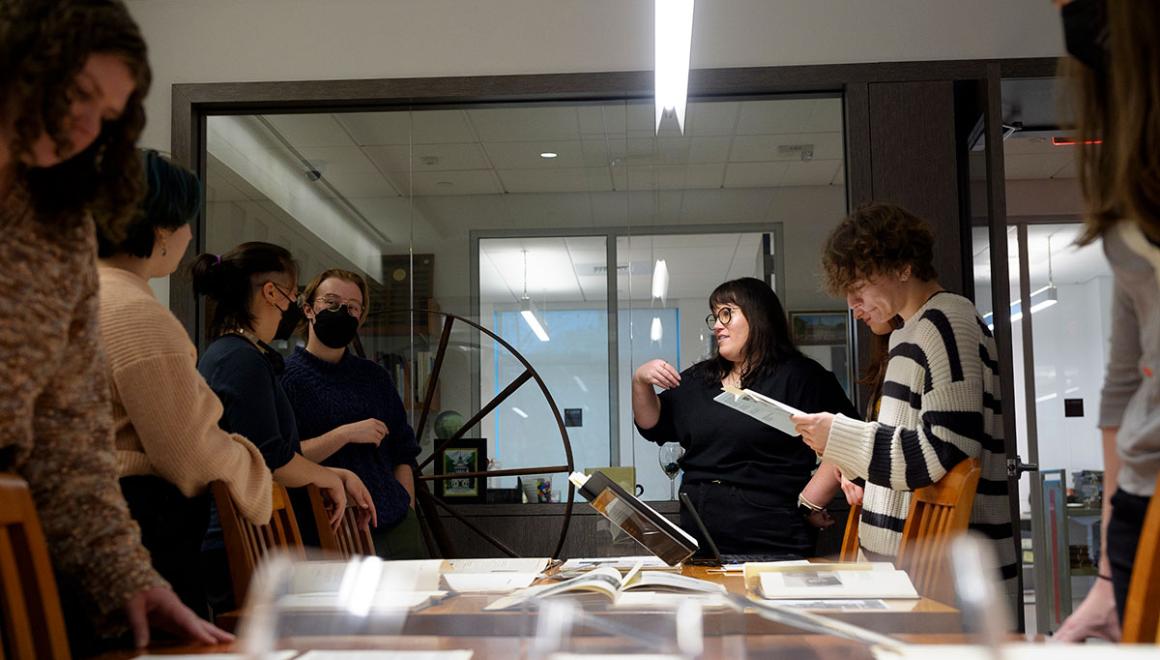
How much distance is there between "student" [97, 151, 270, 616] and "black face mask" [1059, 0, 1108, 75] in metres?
1.25

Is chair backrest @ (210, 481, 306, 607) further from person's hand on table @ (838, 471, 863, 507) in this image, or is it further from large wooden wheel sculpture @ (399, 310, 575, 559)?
large wooden wheel sculpture @ (399, 310, 575, 559)

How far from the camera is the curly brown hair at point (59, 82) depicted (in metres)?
1.12

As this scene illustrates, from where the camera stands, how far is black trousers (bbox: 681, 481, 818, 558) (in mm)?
2812

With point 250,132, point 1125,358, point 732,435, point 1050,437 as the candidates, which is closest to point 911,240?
point 732,435

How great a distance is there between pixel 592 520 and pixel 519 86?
1.53 meters

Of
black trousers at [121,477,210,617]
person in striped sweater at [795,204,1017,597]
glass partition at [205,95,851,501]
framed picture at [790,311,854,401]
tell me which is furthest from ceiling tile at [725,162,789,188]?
black trousers at [121,477,210,617]

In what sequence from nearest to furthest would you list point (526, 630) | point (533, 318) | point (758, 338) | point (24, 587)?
point (526, 630) < point (24, 587) < point (758, 338) < point (533, 318)

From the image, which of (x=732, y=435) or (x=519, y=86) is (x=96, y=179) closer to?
(x=732, y=435)

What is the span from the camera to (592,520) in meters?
3.74

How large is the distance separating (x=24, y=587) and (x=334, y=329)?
1.82 m

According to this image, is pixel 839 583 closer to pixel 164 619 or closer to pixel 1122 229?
pixel 1122 229

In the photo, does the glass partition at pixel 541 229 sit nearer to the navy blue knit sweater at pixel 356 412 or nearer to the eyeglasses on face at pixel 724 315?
the eyeglasses on face at pixel 724 315

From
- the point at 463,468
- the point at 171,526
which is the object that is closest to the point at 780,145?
the point at 463,468

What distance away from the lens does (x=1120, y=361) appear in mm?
1177
